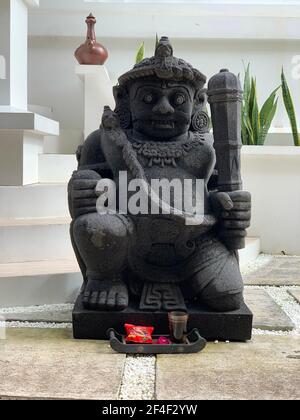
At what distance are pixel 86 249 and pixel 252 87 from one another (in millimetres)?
2658

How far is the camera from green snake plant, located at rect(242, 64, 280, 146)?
4371 millimetres

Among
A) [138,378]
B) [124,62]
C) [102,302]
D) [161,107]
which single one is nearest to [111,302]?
[102,302]

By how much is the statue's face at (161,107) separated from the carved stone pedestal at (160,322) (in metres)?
0.80

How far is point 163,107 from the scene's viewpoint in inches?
90.7

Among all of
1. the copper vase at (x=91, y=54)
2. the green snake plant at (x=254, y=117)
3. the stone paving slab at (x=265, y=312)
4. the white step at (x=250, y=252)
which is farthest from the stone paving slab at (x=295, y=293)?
the copper vase at (x=91, y=54)

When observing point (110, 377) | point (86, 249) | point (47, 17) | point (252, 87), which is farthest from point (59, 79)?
point (110, 377)

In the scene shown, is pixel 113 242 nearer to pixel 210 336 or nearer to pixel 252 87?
pixel 210 336

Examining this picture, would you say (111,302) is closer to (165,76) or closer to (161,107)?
(161,107)

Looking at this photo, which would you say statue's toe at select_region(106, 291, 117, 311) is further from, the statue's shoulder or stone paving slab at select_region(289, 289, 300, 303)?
stone paving slab at select_region(289, 289, 300, 303)

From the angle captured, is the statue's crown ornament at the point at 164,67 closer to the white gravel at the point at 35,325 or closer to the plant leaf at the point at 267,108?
the white gravel at the point at 35,325

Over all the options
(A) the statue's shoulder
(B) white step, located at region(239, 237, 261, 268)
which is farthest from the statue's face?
(B) white step, located at region(239, 237, 261, 268)

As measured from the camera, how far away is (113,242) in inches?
87.2

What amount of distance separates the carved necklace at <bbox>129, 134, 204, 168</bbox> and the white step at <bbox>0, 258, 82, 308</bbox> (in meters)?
0.87

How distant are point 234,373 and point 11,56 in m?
2.71
